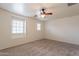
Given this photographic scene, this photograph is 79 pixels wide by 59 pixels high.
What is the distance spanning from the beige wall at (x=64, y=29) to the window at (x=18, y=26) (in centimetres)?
305

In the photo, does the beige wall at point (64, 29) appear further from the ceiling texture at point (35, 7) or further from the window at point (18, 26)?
the window at point (18, 26)

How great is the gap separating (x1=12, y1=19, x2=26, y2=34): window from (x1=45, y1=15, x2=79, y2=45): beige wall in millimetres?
3049

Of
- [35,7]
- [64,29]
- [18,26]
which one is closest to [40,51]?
[35,7]

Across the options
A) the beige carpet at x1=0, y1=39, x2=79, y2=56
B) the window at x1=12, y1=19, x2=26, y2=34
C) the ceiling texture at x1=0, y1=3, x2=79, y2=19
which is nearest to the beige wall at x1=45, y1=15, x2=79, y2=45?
the beige carpet at x1=0, y1=39, x2=79, y2=56

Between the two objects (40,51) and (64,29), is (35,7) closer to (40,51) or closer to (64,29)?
(40,51)

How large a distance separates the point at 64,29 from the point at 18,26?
140 inches

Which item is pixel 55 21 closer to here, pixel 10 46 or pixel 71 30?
pixel 71 30

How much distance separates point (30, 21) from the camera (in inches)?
260

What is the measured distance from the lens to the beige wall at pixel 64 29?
18.7 ft

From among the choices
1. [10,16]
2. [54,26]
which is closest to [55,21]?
[54,26]

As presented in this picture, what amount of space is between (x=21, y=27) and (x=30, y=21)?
3.39 feet

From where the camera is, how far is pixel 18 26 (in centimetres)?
568

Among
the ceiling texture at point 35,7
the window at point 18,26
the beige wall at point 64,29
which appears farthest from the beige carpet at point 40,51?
the ceiling texture at point 35,7

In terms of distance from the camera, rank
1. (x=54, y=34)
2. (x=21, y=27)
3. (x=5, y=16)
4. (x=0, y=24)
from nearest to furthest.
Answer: (x=0, y=24) → (x=5, y=16) → (x=21, y=27) → (x=54, y=34)
